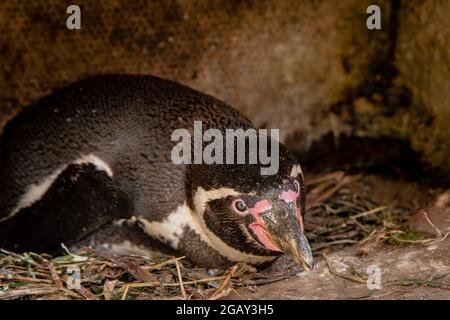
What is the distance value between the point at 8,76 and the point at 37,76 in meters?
0.15

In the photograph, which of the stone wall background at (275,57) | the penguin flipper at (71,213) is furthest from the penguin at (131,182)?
the stone wall background at (275,57)

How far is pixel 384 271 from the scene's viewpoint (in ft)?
10.1

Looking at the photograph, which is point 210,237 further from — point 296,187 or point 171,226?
point 296,187

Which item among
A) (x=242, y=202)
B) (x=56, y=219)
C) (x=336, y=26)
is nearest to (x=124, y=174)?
(x=56, y=219)

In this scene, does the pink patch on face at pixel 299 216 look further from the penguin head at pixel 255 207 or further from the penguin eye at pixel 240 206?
the penguin eye at pixel 240 206

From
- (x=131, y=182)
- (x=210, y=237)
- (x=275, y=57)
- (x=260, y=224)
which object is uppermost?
(x=275, y=57)

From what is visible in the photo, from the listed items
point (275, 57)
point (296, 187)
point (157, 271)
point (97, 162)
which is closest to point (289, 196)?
point (296, 187)

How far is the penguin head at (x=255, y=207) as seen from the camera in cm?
303

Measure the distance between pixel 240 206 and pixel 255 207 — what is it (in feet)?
0.25

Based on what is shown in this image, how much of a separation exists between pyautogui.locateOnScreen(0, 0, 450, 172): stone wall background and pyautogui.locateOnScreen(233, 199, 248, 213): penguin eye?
4.90 ft

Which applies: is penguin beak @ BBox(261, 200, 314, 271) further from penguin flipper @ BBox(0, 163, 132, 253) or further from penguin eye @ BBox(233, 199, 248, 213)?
penguin flipper @ BBox(0, 163, 132, 253)

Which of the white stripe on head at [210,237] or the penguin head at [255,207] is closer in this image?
the penguin head at [255,207]

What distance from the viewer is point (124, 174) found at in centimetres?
349
